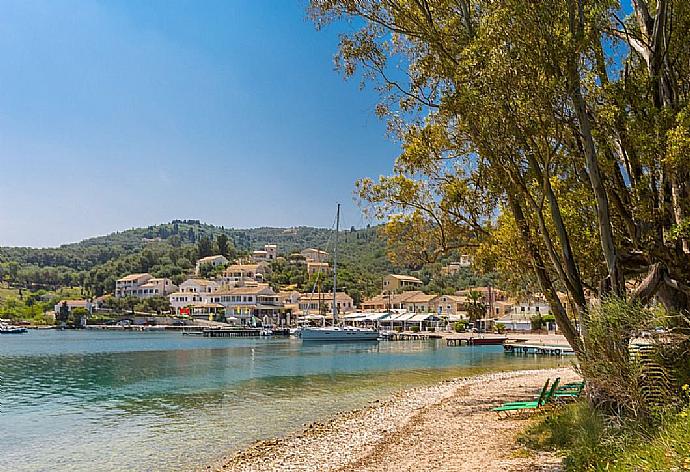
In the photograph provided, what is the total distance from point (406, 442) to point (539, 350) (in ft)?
134

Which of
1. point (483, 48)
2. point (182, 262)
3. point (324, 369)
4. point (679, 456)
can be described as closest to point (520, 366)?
point (324, 369)

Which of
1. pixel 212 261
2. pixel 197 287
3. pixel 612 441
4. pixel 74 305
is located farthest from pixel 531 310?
pixel 212 261

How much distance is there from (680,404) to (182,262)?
159 m

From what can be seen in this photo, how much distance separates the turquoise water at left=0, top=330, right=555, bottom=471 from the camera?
53.1 feet

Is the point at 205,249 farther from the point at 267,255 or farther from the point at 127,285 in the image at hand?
the point at 127,285

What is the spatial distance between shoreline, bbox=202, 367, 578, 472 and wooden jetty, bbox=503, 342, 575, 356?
30.1m

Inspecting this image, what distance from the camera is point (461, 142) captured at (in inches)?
553

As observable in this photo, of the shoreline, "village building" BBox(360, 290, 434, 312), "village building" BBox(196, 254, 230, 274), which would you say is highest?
"village building" BBox(196, 254, 230, 274)

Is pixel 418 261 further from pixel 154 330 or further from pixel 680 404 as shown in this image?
pixel 154 330

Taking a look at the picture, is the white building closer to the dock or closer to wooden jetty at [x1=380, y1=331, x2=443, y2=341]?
wooden jetty at [x1=380, y1=331, x2=443, y2=341]

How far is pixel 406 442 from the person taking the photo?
14.0 m

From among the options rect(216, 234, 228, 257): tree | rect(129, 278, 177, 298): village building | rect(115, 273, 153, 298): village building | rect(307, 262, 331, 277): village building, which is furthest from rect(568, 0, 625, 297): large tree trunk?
rect(216, 234, 228, 257): tree

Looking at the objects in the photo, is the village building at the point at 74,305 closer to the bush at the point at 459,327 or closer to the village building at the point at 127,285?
the village building at the point at 127,285

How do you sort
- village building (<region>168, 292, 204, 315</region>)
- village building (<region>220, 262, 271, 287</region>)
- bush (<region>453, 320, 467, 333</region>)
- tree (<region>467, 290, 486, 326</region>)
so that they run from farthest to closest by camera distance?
village building (<region>220, 262, 271, 287</region>), village building (<region>168, 292, 204, 315</region>), bush (<region>453, 320, 467, 333</region>), tree (<region>467, 290, 486, 326</region>)
